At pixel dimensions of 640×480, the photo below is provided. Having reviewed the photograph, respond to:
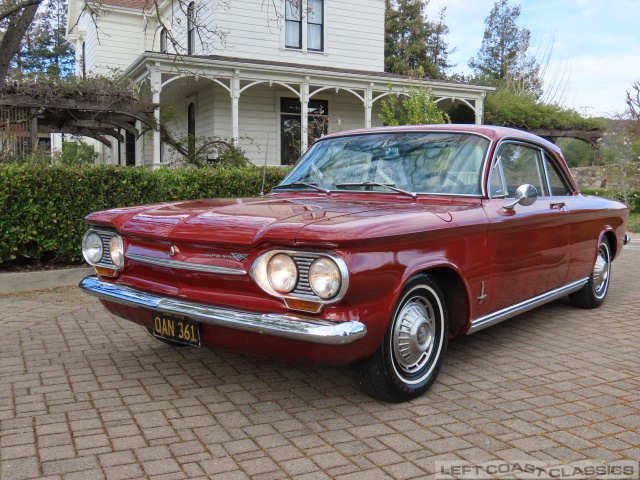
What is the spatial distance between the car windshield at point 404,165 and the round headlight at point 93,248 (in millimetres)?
1488

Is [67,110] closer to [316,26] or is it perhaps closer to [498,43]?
[316,26]

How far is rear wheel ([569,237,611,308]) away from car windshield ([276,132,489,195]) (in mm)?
2388

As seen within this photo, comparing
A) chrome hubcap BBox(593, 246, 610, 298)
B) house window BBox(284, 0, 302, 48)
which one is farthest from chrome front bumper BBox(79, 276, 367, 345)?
house window BBox(284, 0, 302, 48)

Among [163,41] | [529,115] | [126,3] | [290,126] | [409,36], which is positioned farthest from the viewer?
[409,36]

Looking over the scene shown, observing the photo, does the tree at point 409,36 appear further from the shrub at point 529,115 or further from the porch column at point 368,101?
the porch column at point 368,101

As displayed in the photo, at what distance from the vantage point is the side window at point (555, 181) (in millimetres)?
5230

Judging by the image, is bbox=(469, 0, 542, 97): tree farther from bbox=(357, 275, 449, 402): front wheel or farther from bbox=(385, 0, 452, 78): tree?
bbox=(357, 275, 449, 402): front wheel

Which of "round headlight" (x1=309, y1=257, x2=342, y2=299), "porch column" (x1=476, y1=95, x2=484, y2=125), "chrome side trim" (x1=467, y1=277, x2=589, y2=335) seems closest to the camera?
"round headlight" (x1=309, y1=257, x2=342, y2=299)

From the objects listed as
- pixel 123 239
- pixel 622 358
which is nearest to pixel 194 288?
pixel 123 239

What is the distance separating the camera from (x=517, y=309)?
Result: 14.4 feet

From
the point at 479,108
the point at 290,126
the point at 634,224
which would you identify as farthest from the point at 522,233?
the point at 479,108

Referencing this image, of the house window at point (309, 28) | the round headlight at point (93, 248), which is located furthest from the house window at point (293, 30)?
the round headlight at point (93, 248)

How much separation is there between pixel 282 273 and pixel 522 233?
6.93 feet

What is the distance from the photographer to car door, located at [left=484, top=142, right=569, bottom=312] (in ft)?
13.3
